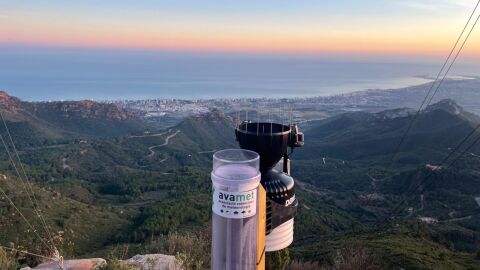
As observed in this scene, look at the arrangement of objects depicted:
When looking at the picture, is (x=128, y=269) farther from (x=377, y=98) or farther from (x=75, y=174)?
(x=377, y=98)

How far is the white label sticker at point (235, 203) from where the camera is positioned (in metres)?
1.86

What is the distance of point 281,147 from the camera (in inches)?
96.6

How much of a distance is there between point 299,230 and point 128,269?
2600 centimetres

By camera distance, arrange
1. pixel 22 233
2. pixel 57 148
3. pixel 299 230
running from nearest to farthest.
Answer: pixel 22 233, pixel 299 230, pixel 57 148

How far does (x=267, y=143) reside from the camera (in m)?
2.40

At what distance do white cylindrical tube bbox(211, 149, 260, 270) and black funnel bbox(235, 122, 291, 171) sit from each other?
15.9 inches

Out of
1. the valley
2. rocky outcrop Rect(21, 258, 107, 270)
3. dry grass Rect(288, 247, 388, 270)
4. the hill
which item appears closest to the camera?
rocky outcrop Rect(21, 258, 107, 270)

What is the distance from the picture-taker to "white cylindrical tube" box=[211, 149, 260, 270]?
1866 millimetres

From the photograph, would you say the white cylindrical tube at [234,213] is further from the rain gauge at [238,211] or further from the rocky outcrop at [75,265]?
the rocky outcrop at [75,265]

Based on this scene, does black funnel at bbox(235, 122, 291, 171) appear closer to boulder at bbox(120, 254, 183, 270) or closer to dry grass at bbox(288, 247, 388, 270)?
boulder at bbox(120, 254, 183, 270)

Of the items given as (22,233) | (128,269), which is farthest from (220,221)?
(22,233)

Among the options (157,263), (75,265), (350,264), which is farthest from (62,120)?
(157,263)

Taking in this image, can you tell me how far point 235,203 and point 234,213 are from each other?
0.05 m

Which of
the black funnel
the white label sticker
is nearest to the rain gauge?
the white label sticker
